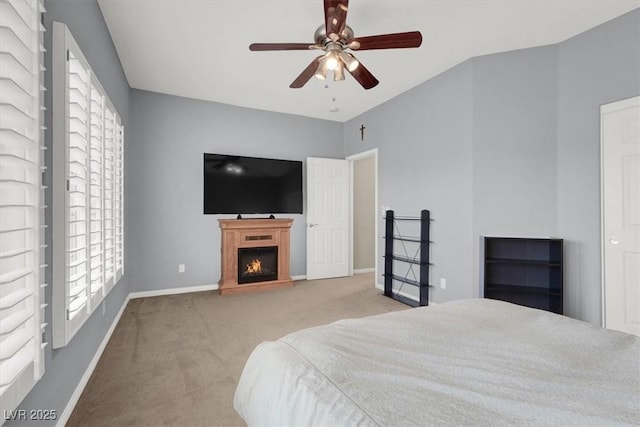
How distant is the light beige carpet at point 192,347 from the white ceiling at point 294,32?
2862 mm

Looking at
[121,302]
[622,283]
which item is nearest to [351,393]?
[622,283]

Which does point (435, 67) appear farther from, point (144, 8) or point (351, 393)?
point (351, 393)

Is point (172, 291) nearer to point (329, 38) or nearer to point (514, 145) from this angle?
point (329, 38)

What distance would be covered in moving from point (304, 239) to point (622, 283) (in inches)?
156

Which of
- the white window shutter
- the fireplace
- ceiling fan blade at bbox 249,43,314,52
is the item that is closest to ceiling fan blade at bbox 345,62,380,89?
ceiling fan blade at bbox 249,43,314,52

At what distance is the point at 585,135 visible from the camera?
9.36ft

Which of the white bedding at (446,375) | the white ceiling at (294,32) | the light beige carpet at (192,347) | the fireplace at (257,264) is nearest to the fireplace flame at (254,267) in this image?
the fireplace at (257,264)

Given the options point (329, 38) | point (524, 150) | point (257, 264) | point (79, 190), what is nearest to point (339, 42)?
point (329, 38)

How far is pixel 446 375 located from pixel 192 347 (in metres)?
2.39

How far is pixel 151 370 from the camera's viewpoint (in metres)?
2.30

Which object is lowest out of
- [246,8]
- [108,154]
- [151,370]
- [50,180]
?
[151,370]

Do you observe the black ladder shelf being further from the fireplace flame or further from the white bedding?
the white bedding

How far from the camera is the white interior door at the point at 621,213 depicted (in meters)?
2.54

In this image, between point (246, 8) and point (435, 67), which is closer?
point (246, 8)
